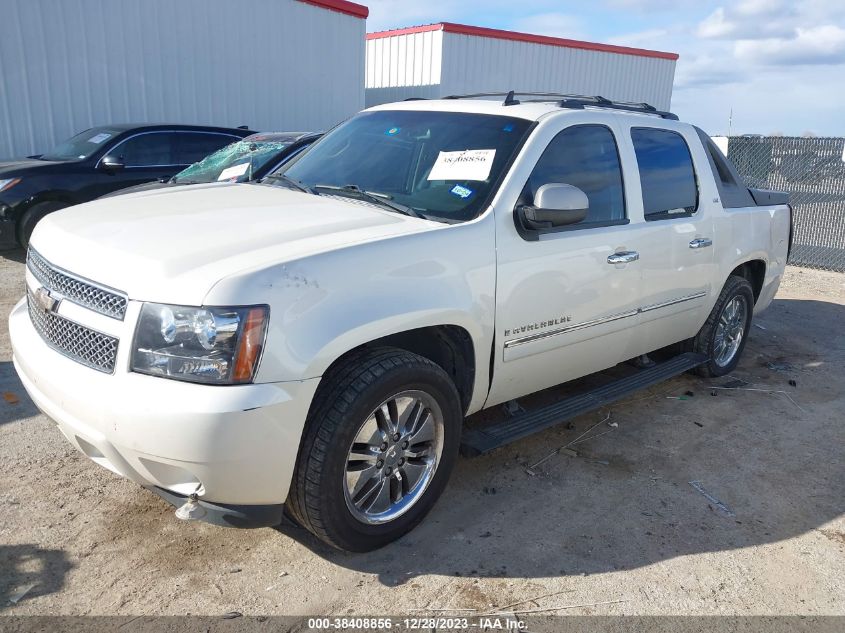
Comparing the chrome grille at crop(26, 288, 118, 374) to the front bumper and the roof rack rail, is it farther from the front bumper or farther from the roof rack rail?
the roof rack rail

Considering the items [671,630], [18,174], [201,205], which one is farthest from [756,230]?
[18,174]

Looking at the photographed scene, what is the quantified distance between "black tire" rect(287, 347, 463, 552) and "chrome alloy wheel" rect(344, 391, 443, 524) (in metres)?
0.05

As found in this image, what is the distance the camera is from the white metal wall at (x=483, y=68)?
17.5m

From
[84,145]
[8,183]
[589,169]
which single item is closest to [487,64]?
[84,145]

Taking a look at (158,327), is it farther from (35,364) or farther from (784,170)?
(784,170)

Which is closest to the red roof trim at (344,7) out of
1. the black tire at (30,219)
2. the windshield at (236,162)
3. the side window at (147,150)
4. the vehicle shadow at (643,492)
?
the side window at (147,150)

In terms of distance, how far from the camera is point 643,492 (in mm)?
3781

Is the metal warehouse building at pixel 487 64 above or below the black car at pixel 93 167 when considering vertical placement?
above

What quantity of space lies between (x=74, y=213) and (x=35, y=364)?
2.89ft

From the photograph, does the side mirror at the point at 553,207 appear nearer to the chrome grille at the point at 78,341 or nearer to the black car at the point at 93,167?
the chrome grille at the point at 78,341

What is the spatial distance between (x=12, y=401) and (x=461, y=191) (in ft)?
10.2

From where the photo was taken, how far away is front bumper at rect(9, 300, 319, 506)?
2.41 meters

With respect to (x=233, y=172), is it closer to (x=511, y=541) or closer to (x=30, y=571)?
(x=30, y=571)

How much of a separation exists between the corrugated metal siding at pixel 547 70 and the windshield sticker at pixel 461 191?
581 inches
